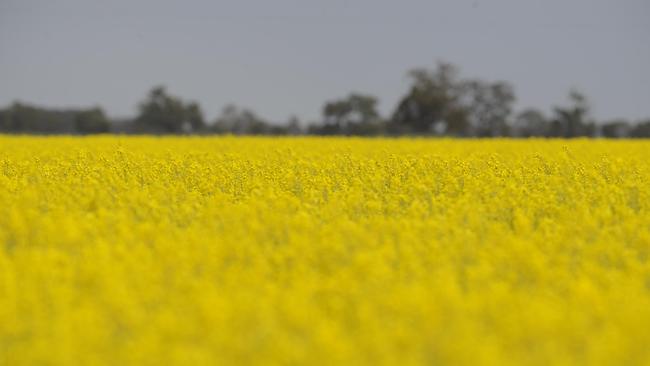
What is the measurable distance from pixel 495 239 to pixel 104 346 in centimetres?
483

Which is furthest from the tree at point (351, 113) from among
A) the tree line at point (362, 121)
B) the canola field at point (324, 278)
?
the canola field at point (324, 278)

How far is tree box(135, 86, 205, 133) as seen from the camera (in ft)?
216

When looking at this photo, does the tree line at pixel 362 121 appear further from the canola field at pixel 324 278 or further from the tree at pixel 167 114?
the canola field at pixel 324 278

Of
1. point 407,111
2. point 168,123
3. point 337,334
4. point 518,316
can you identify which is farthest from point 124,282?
point 168,123

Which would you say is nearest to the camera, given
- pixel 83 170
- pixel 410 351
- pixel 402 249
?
pixel 410 351

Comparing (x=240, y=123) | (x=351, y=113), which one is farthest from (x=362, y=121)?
(x=240, y=123)

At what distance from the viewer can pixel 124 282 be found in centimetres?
767

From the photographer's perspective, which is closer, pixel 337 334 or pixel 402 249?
pixel 337 334

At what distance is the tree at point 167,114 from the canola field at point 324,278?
169 feet

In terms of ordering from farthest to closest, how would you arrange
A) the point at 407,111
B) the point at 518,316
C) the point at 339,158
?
the point at 407,111, the point at 339,158, the point at 518,316

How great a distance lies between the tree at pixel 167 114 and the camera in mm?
65688

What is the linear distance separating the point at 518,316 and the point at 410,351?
967 mm

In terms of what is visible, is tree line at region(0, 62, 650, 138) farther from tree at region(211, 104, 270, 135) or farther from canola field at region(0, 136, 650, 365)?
canola field at region(0, 136, 650, 365)

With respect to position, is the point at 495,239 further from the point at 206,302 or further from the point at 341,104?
the point at 341,104
